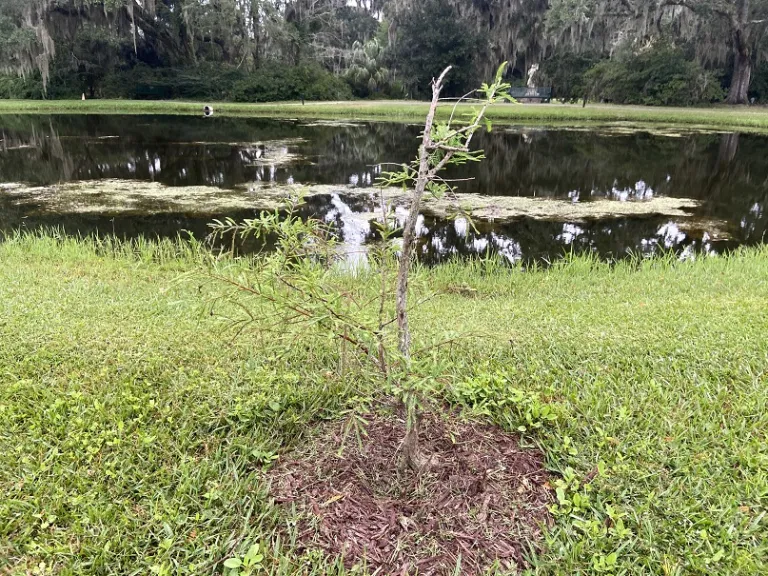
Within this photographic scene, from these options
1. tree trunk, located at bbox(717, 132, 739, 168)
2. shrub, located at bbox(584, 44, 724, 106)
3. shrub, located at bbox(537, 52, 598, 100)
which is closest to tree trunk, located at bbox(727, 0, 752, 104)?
shrub, located at bbox(584, 44, 724, 106)

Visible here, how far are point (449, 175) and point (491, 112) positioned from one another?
1328 cm

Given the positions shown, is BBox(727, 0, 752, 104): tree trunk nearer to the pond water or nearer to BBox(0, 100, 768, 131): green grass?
BBox(0, 100, 768, 131): green grass

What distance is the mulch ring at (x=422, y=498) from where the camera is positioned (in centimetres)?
206

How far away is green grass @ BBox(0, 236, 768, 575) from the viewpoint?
2.12 metres

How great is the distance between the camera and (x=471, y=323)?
398 cm

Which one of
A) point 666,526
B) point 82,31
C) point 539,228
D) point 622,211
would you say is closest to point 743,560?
point 666,526

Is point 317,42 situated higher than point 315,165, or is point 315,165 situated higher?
point 317,42

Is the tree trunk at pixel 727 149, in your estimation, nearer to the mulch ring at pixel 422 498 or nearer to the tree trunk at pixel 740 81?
the tree trunk at pixel 740 81

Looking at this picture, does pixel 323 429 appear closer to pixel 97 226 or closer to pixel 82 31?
pixel 97 226

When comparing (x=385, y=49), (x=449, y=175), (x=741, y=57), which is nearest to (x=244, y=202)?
(x=449, y=175)

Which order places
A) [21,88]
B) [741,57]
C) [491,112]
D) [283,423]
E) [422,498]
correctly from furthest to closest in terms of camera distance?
[21,88] < [741,57] < [491,112] < [283,423] < [422,498]

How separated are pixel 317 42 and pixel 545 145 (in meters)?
23.7

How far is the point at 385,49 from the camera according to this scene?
34.0 m

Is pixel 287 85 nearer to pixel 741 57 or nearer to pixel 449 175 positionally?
pixel 449 175
